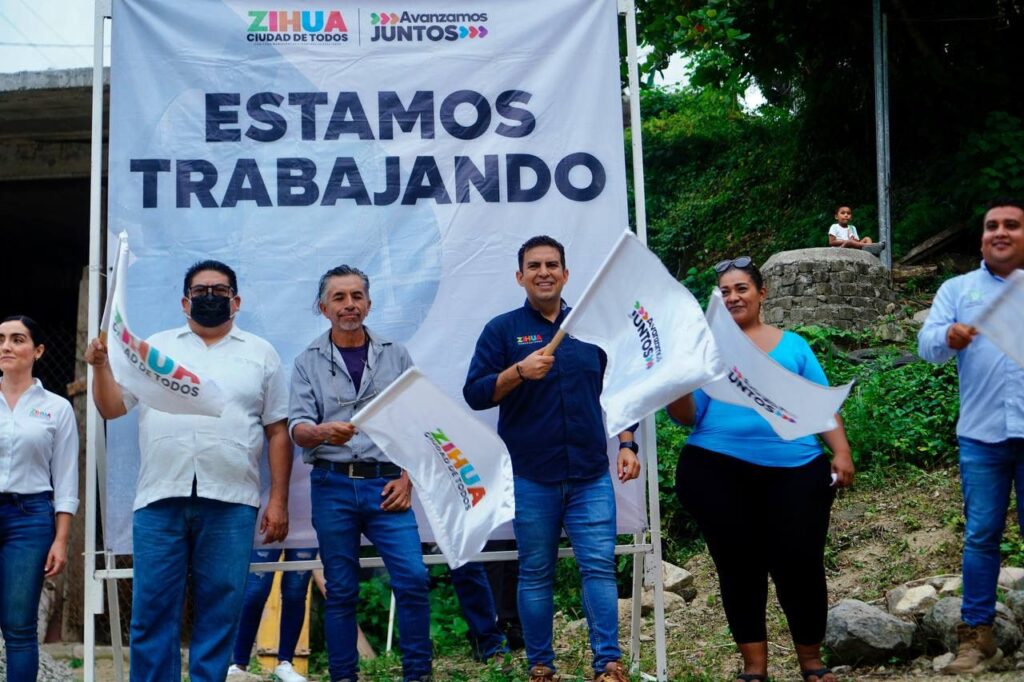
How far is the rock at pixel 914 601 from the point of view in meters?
5.88

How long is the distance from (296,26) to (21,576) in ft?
8.78

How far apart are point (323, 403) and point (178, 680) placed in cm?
119

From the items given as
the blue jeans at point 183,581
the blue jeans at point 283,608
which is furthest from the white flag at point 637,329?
the blue jeans at point 283,608

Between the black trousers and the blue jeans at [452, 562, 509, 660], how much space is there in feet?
5.47

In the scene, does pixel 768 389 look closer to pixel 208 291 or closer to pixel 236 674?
pixel 208 291

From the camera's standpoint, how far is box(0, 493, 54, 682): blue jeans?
463cm

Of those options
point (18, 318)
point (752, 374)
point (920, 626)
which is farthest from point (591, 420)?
point (18, 318)

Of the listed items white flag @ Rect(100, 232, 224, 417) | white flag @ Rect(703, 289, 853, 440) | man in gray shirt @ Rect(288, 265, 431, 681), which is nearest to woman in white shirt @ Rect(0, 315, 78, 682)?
white flag @ Rect(100, 232, 224, 417)

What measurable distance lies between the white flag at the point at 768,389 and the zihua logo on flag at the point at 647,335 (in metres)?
0.23

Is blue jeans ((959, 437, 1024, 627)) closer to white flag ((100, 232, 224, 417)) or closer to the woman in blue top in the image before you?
the woman in blue top

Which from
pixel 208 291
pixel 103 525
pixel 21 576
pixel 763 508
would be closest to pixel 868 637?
pixel 763 508

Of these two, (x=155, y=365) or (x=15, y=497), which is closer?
(x=155, y=365)

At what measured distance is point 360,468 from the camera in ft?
15.8

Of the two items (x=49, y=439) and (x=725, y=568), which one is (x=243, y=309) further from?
(x=725, y=568)
